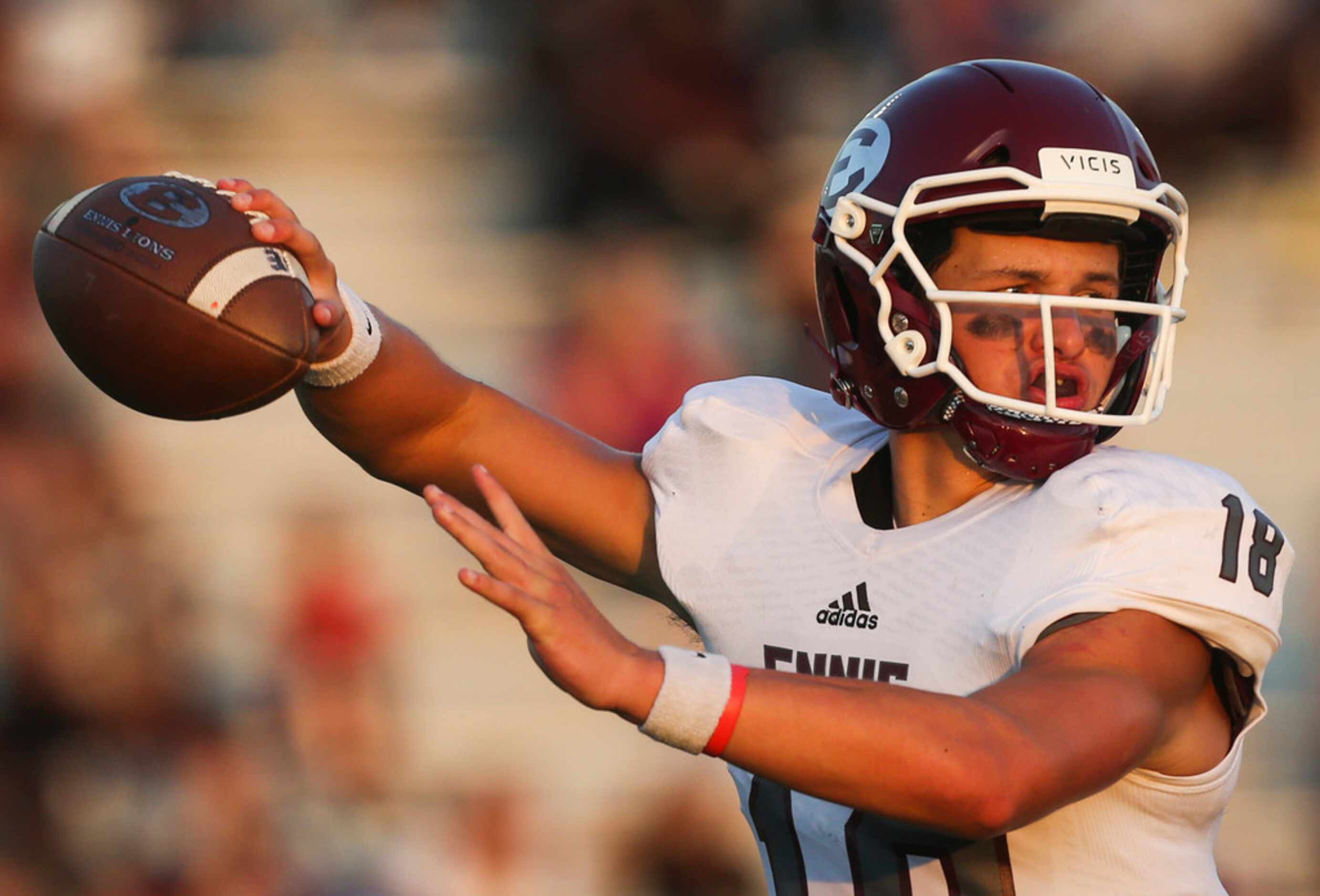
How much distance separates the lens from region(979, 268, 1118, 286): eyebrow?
7.04 ft

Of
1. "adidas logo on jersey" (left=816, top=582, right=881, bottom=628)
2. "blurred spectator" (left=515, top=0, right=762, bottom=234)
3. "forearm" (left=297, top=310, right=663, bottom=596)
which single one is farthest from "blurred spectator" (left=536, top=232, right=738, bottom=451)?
"adidas logo on jersey" (left=816, top=582, right=881, bottom=628)

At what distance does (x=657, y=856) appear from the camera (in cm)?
479

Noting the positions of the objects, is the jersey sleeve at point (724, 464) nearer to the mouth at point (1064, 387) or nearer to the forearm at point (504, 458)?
the forearm at point (504, 458)

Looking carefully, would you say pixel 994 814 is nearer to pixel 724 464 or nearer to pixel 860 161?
pixel 724 464

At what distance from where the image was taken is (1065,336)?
2.11 meters

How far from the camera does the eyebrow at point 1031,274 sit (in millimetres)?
2146

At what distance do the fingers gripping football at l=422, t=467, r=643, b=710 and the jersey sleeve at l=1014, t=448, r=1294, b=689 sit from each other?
517 mm

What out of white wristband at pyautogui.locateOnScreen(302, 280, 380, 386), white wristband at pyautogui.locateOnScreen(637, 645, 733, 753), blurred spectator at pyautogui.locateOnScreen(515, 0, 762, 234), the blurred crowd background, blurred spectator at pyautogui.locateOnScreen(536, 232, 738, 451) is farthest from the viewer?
blurred spectator at pyautogui.locateOnScreen(515, 0, 762, 234)

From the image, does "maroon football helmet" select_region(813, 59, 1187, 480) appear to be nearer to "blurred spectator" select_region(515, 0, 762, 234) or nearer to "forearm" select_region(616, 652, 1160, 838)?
"forearm" select_region(616, 652, 1160, 838)

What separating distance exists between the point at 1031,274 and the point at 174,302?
3.56 ft

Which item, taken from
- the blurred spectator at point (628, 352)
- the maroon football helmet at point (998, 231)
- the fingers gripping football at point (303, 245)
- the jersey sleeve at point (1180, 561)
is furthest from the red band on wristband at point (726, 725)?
the blurred spectator at point (628, 352)

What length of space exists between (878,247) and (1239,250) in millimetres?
4028

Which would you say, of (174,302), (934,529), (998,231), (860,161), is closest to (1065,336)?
(998,231)

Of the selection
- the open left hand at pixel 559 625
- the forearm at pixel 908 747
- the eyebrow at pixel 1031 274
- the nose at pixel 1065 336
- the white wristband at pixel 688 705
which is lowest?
the forearm at pixel 908 747
